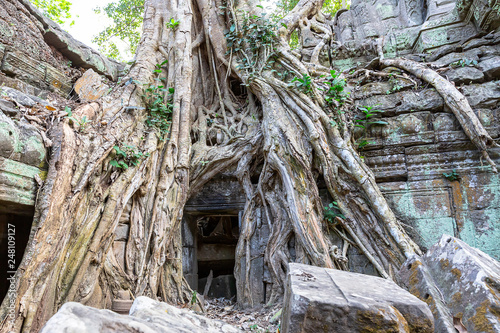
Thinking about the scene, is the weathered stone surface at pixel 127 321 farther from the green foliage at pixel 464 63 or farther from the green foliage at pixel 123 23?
the green foliage at pixel 123 23

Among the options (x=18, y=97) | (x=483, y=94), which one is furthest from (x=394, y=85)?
(x=18, y=97)

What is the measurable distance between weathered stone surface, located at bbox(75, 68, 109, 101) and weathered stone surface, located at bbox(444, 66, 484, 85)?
150 inches

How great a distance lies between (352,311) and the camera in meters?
1.07

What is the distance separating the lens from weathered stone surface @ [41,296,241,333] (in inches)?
29.6

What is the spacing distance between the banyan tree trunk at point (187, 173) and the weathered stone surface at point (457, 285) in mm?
1304

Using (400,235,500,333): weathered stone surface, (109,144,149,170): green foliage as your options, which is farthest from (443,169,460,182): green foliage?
(109,144,149,170): green foliage

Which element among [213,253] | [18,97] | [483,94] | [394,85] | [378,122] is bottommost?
[213,253]

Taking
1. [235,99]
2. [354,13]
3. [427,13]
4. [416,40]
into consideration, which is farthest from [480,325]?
[354,13]

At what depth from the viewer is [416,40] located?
4.67 metres

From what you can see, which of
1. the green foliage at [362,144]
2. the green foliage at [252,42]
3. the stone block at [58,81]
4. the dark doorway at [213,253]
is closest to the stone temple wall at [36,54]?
the stone block at [58,81]

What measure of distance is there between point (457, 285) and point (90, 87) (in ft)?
12.5

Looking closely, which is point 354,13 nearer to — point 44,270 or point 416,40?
point 416,40

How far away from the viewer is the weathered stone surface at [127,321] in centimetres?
75

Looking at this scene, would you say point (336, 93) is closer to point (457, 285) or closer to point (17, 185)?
point (457, 285)
